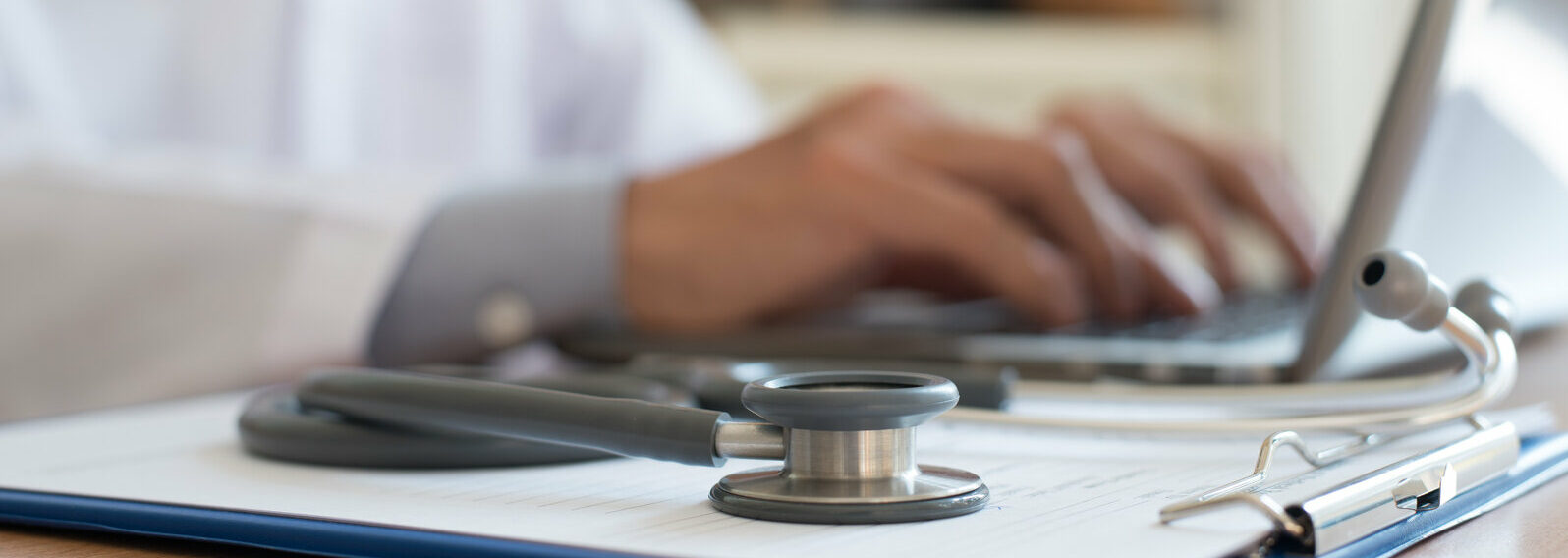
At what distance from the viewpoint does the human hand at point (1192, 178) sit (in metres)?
0.83

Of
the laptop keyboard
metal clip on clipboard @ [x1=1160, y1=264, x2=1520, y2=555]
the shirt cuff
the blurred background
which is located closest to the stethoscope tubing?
metal clip on clipboard @ [x1=1160, y1=264, x2=1520, y2=555]

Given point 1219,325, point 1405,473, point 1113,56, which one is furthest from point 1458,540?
point 1113,56

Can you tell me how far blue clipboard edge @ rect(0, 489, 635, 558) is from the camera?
8.1 inches

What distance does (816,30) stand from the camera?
2.05m

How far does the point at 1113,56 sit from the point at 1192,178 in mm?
1205

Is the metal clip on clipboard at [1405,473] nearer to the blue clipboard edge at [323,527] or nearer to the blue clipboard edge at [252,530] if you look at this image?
the blue clipboard edge at [323,527]

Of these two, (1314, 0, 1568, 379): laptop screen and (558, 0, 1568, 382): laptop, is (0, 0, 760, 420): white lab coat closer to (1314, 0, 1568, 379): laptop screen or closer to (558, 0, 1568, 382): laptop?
(558, 0, 1568, 382): laptop

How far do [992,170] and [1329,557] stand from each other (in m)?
0.47

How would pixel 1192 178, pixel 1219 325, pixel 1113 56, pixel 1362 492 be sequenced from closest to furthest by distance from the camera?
pixel 1362 492 → pixel 1219 325 → pixel 1192 178 → pixel 1113 56

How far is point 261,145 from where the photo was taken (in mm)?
924

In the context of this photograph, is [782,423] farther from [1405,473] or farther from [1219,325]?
[1219,325]

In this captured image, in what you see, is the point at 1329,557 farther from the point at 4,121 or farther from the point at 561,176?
the point at 4,121

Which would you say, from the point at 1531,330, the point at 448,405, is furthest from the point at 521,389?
the point at 1531,330

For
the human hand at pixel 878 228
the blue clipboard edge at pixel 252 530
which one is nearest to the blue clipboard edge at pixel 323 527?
the blue clipboard edge at pixel 252 530
